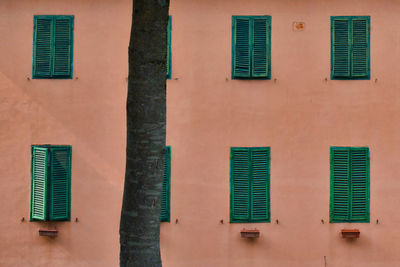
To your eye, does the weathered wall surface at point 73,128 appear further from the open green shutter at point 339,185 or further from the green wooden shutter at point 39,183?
the open green shutter at point 339,185

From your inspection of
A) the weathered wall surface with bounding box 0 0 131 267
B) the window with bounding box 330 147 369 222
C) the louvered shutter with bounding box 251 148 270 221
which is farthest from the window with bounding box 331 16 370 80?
the weathered wall surface with bounding box 0 0 131 267

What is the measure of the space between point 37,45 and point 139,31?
18.4 feet

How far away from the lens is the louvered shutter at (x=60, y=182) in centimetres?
1327

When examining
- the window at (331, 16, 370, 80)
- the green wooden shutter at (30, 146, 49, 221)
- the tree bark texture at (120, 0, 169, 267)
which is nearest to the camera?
the tree bark texture at (120, 0, 169, 267)

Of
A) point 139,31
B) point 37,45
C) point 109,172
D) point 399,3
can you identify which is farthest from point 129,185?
point 399,3

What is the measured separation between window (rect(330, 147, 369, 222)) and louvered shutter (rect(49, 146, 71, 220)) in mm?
4859

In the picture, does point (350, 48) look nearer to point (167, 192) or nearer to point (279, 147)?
point (279, 147)

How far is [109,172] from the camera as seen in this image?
43.9ft

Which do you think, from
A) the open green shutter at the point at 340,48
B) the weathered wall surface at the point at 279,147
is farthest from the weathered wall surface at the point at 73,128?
the open green shutter at the point at 340,48

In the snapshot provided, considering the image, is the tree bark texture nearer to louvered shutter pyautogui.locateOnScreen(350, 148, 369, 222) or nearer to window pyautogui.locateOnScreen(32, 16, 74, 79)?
window pyautogui.locateOnScreen(32, 16, 74, 79)

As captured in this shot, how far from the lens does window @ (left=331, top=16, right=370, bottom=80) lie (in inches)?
525

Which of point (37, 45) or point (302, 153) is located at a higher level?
point (37, 45)

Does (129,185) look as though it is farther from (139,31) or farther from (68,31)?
(68,31)

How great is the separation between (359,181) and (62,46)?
19.7 ft
